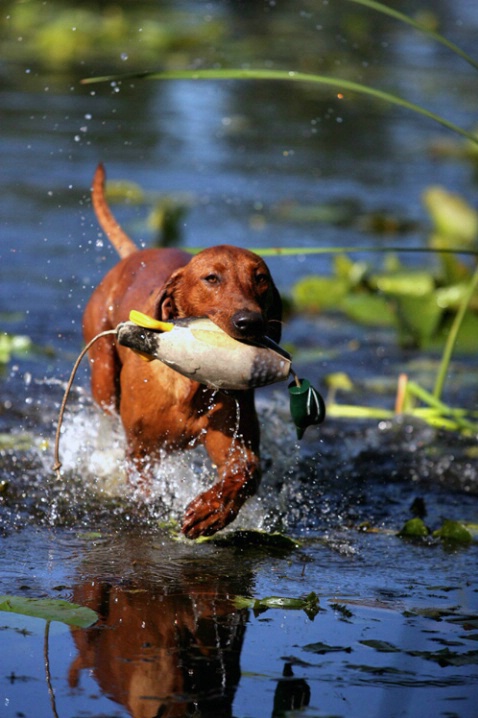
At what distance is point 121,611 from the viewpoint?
10.8ft

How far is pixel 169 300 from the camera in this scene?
381 centimetres

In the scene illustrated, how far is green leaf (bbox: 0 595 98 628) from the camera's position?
124 inches

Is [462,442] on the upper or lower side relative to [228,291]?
lower

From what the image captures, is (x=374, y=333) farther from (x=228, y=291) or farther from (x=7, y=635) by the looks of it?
(x=7, y=635)

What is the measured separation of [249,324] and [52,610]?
0.92 meters

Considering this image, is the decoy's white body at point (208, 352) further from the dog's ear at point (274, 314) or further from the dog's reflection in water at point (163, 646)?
the dog's reflection in water at point (163, 646)

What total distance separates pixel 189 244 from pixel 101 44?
7.43 metres

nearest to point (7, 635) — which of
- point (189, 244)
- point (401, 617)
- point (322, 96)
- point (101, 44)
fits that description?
point (401, 617)

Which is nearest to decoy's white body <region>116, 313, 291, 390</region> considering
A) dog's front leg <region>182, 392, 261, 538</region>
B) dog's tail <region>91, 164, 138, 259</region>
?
dog's front leg <region>182, 392, 261, 538</region>

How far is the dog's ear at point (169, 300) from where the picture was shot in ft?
12.4

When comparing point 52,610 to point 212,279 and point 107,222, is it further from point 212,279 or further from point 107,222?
point 107,222

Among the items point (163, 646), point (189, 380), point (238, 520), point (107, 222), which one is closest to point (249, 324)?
point (189, 380)

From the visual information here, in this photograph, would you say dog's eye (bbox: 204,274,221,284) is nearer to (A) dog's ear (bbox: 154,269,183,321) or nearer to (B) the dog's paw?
(A) dog's ear (bbox: 154,269,183,321)

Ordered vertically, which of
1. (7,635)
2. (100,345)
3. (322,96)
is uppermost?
(322,96)
